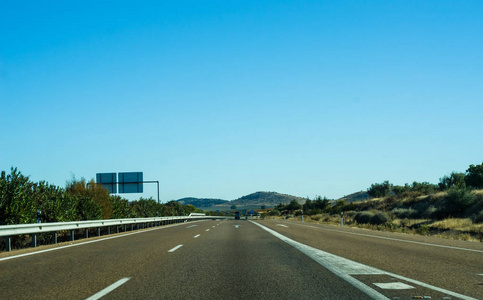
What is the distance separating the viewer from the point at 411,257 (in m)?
10.6

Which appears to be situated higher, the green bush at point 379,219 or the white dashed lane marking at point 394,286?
the white dashed lane marking at point 394,286

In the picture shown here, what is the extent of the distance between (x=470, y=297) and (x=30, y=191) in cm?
1994

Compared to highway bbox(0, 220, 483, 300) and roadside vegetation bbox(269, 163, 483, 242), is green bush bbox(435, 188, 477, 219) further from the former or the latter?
highway bbox(0, 220, 483, 300)

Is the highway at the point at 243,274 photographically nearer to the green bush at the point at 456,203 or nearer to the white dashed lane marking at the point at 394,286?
the white dashed lane marking at the point at 394,286

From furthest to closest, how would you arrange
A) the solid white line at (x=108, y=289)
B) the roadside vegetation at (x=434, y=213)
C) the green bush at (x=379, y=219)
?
1. the green bush at (x=379, y=219)
2. the roadside vegetation at (x=434, y=213)
3. the solid white line at (x=108, y=289)

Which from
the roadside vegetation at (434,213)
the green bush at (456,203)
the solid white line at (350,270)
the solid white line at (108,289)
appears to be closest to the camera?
the solid white line at (108,289)

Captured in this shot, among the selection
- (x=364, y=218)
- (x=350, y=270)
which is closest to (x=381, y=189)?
(x=364, y=218)

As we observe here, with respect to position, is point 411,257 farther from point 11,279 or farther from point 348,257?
point 11,279

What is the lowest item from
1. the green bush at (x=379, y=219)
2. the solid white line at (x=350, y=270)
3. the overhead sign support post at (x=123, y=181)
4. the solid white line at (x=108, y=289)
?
the green bush at (x=379, y=219)

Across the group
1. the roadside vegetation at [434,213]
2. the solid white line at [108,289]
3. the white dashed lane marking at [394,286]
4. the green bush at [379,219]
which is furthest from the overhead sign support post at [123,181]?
the white dashed lane marking at [394,286]

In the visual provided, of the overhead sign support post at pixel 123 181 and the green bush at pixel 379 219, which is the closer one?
the green bush at pixel 379 219

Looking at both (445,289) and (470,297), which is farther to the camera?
(445,289)

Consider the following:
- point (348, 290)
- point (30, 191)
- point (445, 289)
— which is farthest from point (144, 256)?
point (30, 191)

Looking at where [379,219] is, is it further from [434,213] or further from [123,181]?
[123,181]
